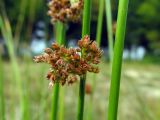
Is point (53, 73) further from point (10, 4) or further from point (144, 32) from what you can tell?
point (144, 32)

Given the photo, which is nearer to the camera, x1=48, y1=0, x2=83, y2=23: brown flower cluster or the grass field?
x1=48, y1=0, x2=83, y2=23: brown flower cluster

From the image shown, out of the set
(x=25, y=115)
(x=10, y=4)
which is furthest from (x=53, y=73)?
(x=10, y=4)

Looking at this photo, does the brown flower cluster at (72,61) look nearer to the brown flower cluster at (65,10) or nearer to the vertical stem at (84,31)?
the vertical stem at (84,31)

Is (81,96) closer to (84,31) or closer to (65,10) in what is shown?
(84,31)

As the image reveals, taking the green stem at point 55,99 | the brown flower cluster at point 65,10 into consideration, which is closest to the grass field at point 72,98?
the green stem at point 55,99

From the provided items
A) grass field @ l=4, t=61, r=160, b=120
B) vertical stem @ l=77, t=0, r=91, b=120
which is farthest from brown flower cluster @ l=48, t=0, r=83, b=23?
grass field @ l=4, t=61, r=160, b=120

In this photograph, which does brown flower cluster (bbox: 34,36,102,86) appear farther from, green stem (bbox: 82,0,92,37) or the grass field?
the grass field
